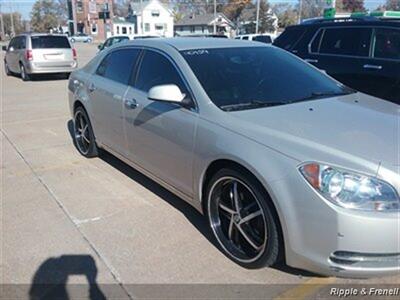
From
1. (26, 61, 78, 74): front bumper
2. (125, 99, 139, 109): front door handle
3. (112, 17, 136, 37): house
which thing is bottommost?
(26, 61, 78, 74): front bumper

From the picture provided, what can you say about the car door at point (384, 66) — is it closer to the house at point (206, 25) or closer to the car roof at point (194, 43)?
the car roof at point (194, 43)

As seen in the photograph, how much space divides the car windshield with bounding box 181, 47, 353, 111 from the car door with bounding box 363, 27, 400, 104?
2.29 metres

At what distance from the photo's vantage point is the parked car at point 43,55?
1509cm

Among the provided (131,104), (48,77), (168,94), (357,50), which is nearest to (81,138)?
(131,104)

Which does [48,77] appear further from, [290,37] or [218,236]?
[218,236]

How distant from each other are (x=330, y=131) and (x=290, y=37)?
16.2ft

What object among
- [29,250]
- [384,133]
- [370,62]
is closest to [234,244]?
[384,133]

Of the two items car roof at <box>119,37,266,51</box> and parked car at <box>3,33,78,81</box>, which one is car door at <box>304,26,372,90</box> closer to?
car roof at <box>119,37,266,51</box>

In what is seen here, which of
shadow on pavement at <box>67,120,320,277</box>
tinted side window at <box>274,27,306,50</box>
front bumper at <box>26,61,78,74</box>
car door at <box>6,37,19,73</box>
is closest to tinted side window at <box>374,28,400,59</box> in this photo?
tinted side window at <box>274,27,306,50</box>

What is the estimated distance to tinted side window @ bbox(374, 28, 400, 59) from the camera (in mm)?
5969

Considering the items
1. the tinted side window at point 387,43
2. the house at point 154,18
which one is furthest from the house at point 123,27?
the tinted side window at point 387,43

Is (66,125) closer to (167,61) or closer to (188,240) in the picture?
(167,61)

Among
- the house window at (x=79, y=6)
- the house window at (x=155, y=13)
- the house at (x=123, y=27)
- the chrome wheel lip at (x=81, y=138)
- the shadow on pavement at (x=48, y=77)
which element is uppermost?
the house window at (x=79, y=6)

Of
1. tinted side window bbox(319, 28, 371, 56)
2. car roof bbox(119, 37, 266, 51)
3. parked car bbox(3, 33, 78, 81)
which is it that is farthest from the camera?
parked car bbox(3, 33, 78, 81)
